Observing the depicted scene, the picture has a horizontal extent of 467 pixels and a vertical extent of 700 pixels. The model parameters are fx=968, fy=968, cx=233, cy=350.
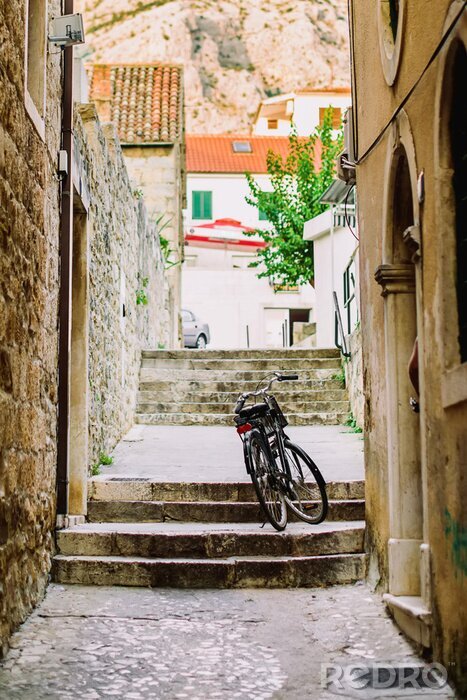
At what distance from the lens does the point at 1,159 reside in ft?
16.1

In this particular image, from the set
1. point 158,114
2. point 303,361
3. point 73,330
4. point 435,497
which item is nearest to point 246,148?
point 158,114

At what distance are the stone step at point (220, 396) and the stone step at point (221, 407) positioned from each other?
0.05 m

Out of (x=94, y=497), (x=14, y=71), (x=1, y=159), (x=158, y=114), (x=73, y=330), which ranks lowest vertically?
(x=94, y=497)

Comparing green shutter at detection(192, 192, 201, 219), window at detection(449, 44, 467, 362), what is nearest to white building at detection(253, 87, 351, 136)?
green shutter at detection(192, 192, 201, 219)

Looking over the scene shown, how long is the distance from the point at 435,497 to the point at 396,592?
1160mm

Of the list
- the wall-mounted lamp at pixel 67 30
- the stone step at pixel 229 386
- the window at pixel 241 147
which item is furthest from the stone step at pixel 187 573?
the window at pixel 241 147

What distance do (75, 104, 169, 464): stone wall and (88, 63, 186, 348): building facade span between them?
27.7 feet

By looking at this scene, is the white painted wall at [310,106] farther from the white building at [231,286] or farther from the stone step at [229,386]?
the stone step at [229,386]

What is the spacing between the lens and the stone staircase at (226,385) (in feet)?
43.3

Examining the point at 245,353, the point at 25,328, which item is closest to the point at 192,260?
the point at 245,353

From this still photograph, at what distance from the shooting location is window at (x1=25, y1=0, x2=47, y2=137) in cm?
614

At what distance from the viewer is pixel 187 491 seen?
327 inches

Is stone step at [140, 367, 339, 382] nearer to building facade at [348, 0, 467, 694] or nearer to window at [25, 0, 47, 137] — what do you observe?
building facade at [348, 0, 467, 694]

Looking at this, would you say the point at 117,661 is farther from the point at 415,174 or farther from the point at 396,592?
the point at 415,174
